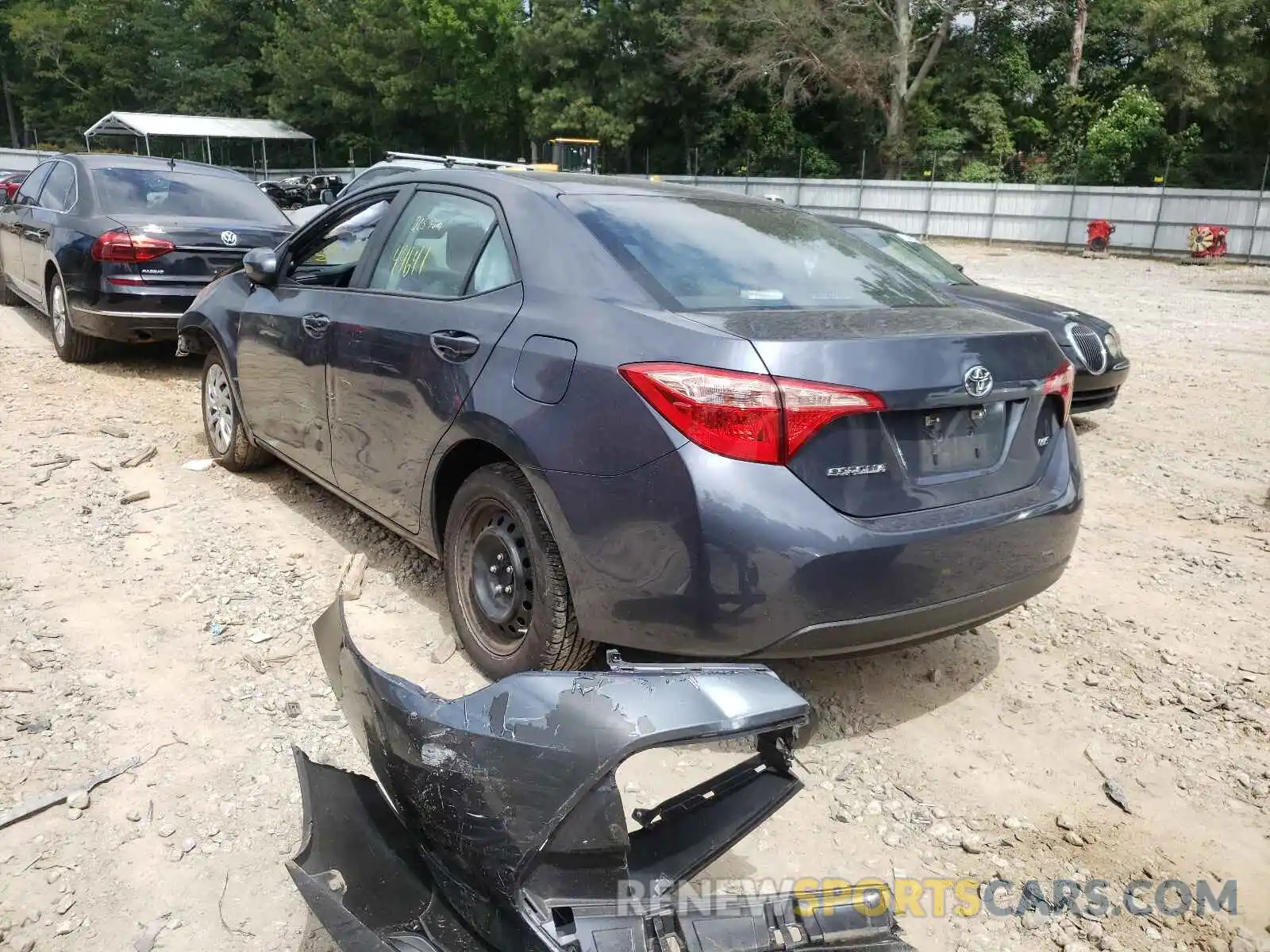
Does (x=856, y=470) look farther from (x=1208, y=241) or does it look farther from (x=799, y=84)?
(x=799, y=84)

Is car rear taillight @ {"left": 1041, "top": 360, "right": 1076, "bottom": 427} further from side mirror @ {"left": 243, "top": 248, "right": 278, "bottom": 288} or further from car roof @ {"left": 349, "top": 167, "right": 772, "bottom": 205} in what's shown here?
side mirror @ {"left": 243, "top": 248, "right": 278, "bottom": 288}

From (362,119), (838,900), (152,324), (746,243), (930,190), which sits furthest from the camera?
(362,119)

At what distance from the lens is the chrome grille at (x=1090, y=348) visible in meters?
6.86

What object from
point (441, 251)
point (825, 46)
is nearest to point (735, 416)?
point (441, 251)

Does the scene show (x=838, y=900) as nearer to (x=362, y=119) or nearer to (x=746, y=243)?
(x=746, y=243)

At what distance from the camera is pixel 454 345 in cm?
328

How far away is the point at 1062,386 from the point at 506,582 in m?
1.95

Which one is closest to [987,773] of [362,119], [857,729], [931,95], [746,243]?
[857,729]

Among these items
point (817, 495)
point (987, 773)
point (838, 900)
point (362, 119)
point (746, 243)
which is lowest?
point (987, 773)

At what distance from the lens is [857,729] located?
127 inches

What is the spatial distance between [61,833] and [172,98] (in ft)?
205

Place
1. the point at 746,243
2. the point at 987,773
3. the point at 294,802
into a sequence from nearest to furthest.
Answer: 1. the point at 294,802
2. the point at 987,773
3. the point at 746,243

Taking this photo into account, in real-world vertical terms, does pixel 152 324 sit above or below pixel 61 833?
above

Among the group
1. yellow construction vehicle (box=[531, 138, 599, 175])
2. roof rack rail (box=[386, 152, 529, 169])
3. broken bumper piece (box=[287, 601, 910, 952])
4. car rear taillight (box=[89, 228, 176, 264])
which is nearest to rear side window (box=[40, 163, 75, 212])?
car rear taillight (box=[89, 228, 176, 264])
